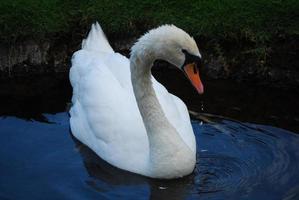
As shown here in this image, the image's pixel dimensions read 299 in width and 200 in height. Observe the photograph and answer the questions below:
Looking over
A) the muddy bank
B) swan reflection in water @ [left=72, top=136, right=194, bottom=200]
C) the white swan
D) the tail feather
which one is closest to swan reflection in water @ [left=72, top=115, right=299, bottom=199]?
swan reflection in water @ [left=72, top=136, right=194, bottom=200]

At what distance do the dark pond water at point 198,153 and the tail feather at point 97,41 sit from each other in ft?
1.95

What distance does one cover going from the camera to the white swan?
5840 millimetres

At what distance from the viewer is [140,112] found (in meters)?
6.35

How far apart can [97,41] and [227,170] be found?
2401mm

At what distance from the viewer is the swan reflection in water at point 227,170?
6047 mm

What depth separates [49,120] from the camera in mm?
7512

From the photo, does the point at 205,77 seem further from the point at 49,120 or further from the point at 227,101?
the point at 49,120

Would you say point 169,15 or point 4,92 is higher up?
point 169,15

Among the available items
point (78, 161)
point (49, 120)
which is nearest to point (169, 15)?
point (49, 120)

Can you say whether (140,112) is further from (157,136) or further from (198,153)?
(198,153)

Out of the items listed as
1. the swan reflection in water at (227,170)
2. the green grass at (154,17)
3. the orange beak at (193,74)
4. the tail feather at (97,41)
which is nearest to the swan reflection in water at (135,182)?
the swan reflection in water at (227,170)

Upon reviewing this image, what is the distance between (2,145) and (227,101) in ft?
7.65

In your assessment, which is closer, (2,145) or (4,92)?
(2,145)

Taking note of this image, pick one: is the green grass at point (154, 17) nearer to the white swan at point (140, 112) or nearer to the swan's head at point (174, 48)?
the white swan at point (140, 112)
